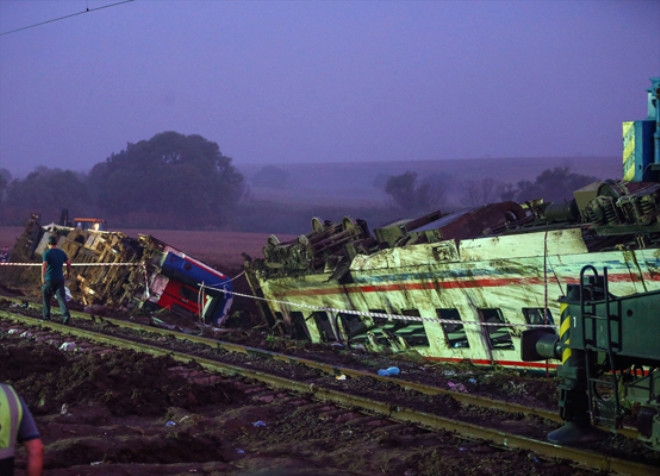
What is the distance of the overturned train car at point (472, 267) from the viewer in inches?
465

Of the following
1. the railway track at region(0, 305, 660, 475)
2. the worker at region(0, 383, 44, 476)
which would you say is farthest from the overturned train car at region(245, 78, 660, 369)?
the worker at region(0, 383, 44, 476)

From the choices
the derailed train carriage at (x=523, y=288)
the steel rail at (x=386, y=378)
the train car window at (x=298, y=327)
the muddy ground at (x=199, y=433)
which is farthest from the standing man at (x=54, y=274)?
the muddy ground at (x=199, y=433)

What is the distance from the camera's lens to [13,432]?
4.33m

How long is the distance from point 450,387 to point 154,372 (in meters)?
4.02

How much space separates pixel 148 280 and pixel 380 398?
11906mm

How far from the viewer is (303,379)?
1221 cm

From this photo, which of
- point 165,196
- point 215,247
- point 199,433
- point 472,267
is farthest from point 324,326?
point 165,196

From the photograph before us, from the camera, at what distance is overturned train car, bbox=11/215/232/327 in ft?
70.1

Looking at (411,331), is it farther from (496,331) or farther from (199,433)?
(199,433)

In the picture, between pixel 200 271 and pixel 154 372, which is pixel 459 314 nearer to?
pixel 154 372

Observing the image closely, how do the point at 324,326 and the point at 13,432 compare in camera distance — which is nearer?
the point at 13,432

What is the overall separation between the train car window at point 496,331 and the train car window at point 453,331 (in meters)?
0.45

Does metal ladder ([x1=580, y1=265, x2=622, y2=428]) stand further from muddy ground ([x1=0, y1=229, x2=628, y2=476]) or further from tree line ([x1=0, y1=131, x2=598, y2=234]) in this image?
tree line ([x1=0, y1=131, x2=598, y2=234])

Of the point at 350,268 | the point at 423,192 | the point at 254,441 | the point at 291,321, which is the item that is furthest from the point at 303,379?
the point at 423,192
